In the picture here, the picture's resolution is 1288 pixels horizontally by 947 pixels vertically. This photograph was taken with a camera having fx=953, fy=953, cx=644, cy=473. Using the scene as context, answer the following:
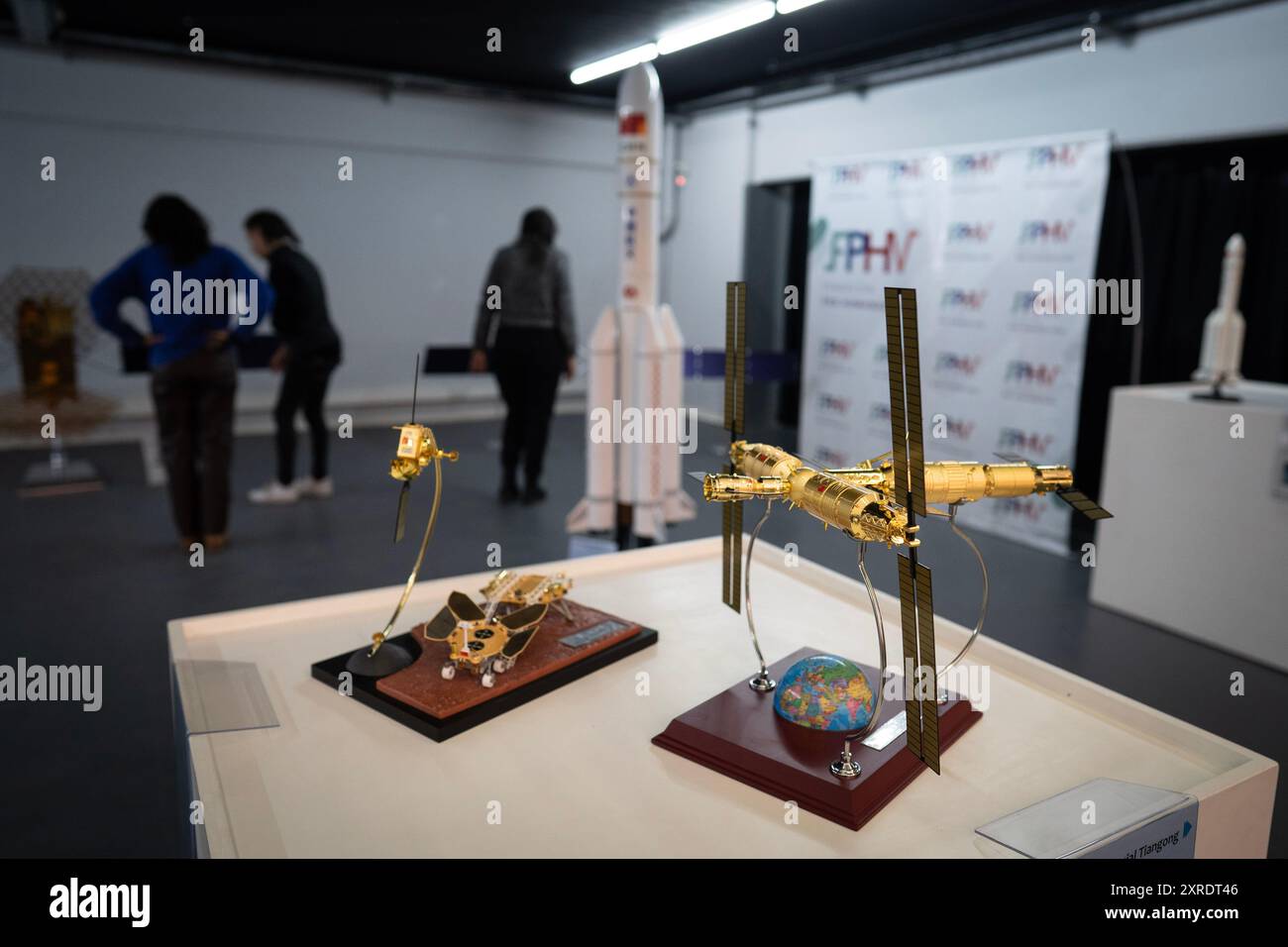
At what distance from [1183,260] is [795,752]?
416 cm

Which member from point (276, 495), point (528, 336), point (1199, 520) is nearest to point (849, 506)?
point (1199, 520)

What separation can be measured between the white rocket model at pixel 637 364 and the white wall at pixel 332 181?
4.24m

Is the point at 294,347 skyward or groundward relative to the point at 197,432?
skyward

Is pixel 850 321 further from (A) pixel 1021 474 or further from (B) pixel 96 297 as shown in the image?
(A) pixel 1021 474

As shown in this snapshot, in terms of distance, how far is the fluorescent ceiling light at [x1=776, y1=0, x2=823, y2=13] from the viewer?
15.2 feet

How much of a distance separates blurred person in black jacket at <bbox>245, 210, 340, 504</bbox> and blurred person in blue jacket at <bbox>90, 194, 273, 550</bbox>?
0.57 m

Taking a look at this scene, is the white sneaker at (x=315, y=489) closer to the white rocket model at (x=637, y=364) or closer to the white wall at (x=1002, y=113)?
the white rocket model at (x=637, y=364)

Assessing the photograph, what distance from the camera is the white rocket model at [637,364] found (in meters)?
4.04

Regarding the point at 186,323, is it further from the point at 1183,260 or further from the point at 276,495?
the point at 1183,260

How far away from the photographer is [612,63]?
677cm

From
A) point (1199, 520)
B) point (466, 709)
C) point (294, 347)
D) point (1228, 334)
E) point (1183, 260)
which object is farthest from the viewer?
point (294, 347)

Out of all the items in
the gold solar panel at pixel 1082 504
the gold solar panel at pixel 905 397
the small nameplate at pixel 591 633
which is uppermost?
the gold solar panel at pixel 905 397

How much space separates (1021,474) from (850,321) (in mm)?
4671

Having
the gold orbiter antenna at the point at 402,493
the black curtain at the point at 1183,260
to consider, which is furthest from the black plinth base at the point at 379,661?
the black curtain at the point at 1183,260
